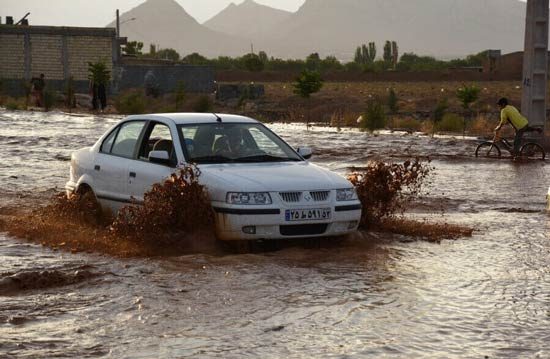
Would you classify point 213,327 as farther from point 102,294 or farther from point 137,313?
Answer: point 102,294

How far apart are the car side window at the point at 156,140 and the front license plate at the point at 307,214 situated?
191 cm

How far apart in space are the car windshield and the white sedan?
0.01m

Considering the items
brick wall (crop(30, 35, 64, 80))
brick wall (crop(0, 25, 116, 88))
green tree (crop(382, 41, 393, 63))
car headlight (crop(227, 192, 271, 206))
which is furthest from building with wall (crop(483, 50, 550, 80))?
car headlight (crop(227, 192, 271, 206))

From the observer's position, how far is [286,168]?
11.3 metres

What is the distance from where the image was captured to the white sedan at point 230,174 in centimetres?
1054

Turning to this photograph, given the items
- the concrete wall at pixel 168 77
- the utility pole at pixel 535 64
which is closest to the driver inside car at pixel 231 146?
the utility pole at pixel 535 64

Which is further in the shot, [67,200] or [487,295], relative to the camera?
[67,200]

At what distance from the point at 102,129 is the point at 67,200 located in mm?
21203

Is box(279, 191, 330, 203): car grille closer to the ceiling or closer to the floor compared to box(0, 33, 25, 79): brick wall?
closer to the floor

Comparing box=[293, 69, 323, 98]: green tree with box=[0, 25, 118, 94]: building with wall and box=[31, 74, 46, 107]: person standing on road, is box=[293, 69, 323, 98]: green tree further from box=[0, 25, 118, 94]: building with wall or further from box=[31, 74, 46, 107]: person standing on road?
box=[0, 25, 118, 94]: building with wall

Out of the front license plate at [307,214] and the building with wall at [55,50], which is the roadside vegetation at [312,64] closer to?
the building with wall at [55,50]

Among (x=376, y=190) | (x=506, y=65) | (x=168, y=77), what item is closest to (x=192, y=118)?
(x=376, y=190)

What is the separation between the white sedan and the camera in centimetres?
1054

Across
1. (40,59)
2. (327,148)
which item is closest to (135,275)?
(327,148)
